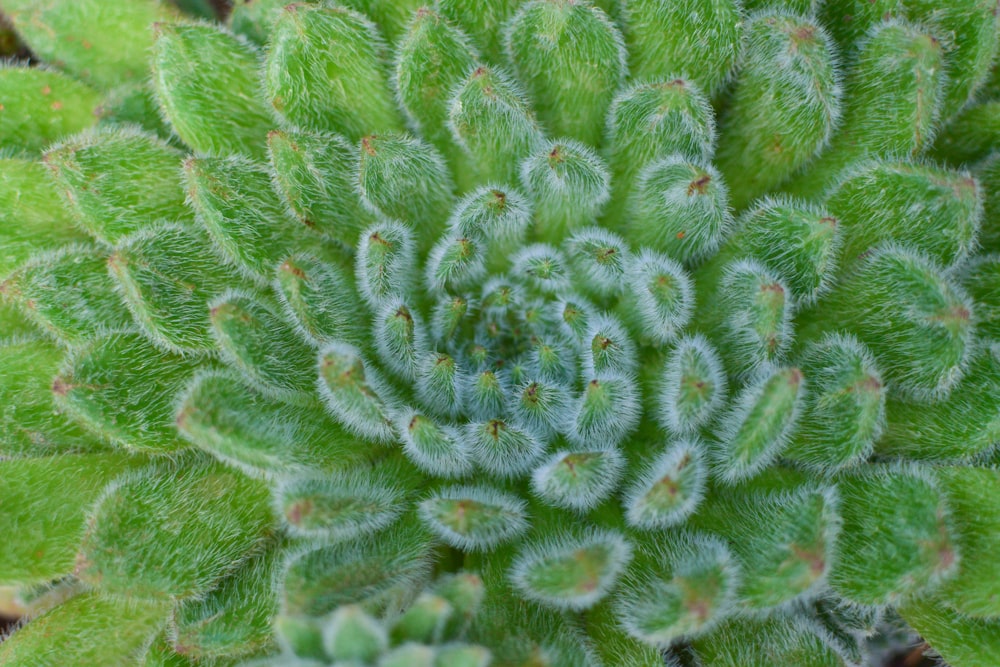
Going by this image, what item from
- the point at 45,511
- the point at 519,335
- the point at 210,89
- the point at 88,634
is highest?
the point at 210,89

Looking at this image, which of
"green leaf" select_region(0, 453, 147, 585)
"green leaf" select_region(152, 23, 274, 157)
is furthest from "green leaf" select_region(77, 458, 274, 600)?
"green leaf" select_region(152, 23, 274, 157)

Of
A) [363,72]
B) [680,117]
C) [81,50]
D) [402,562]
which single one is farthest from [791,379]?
[81,50]

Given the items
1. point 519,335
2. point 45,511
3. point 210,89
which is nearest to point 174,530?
point 45,511

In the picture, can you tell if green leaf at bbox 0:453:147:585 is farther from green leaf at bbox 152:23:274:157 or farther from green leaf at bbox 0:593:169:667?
green leaf at bbox 152:23:274:157

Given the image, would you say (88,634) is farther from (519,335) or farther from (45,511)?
(519,335)

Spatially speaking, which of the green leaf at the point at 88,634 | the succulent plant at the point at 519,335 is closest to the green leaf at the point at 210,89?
the succulent plant at the point at 519,335

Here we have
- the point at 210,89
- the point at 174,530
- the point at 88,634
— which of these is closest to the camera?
the point at 174,530

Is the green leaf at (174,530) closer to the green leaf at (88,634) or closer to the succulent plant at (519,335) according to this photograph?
the succulent plant at (519,335)

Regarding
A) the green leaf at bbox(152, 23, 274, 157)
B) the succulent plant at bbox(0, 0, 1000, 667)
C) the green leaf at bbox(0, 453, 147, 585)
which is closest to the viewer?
the succulent plant at bbox(0, 0, 1000, 667)

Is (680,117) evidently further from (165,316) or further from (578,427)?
(165,316)
